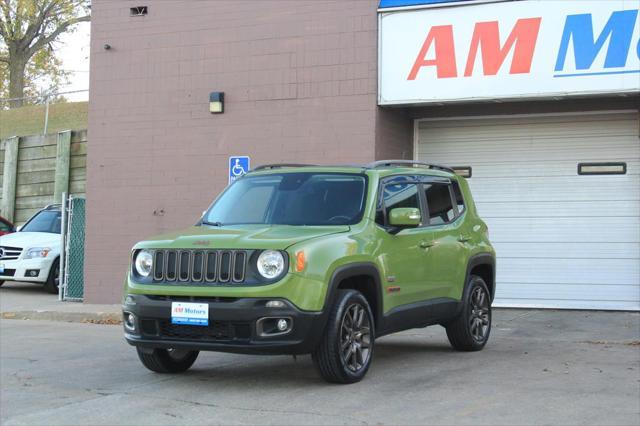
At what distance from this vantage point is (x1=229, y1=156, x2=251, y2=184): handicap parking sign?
14.8 metres

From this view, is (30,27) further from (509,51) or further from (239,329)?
(239,329)

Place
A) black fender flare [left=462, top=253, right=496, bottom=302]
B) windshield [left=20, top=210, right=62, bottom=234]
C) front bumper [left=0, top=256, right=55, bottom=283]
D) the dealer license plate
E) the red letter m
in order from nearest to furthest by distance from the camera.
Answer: the dealer license plate, black fender flare [left=462, top=253, right=496, bottom=302], the red letter m, front bumper [left=0, top=256, right=55, bottom=283], windshield [left=20, top=210, right=62, bottom=234]

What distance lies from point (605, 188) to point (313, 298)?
27.5 feet

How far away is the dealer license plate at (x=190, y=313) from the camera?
291 inches

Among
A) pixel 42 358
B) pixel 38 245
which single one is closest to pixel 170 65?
pixel 38 245

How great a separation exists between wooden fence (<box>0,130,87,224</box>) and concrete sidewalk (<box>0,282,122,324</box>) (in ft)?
25.8

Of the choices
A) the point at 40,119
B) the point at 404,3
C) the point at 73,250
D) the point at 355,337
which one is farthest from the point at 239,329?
the point at 40,119

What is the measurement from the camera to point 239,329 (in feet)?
24.2

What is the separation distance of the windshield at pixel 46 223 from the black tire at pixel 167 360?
36.1 ft

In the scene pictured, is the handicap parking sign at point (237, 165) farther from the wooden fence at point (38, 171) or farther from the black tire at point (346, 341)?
the wooden fence at point (38, 171)

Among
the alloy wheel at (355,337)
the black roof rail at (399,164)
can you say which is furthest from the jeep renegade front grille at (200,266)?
the black roof rail at (399,164)

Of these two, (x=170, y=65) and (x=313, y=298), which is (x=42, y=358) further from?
(x=170, y=65)

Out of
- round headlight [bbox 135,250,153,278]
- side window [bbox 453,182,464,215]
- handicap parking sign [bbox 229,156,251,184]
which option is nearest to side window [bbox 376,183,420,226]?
side window [bbox 453,182,464,215]

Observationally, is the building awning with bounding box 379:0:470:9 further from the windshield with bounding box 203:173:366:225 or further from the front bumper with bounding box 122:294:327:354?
the front bumper with bounding box 122:294:327:354
